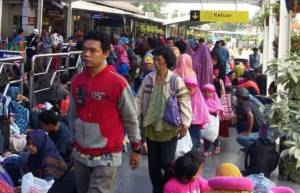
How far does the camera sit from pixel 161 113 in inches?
221

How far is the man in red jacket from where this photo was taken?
165 inches

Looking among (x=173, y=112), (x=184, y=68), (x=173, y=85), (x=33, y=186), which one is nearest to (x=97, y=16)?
(x=184, y=68)

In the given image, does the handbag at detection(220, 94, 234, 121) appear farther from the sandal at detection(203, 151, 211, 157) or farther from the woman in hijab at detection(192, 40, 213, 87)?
the sandal at detection(203, 151, 211, 157)

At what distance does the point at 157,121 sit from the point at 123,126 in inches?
51.7

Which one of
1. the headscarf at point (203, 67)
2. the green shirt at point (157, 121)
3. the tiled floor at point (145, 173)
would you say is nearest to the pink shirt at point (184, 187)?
the green shirt at point (157, 121)

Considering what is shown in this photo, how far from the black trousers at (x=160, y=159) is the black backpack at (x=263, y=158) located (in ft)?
6.00

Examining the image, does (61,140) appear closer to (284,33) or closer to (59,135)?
(59,135)

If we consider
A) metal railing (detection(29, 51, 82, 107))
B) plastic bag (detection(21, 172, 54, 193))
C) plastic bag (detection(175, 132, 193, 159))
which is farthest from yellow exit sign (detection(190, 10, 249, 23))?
plastic bag (detection(21, 172, 54, 193))

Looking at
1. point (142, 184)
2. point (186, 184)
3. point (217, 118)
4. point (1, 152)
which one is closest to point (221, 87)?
point (217, 118)

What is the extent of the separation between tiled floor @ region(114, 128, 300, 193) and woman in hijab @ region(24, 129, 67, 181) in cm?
108

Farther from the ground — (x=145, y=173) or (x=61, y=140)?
(x=61, y=140)

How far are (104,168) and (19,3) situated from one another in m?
27.6

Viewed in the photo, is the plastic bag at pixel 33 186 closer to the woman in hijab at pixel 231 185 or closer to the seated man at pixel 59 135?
the seated man at pixel 59 135

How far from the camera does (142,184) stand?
7016mm
